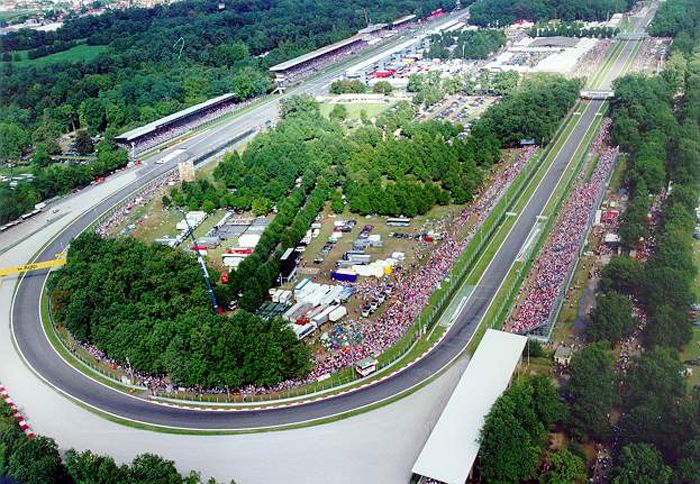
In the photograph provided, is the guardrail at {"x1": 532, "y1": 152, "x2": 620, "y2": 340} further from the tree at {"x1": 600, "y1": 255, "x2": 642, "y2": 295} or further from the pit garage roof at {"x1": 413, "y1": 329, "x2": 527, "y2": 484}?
the pit garage roof at {"x1": 413, "y1": 329, "x2": 527, "y2": 484}

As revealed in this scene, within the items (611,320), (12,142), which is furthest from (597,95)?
(12,142)

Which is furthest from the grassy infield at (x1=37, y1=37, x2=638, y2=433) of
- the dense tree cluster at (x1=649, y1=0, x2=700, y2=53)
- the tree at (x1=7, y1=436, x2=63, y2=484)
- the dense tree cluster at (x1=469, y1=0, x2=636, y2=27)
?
the dense tree cluster at (x1=469, y1=0, x2=636, y2=27)

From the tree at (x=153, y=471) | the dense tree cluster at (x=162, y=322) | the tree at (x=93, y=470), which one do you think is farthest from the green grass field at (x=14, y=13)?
the tree at (x=153, y=471)

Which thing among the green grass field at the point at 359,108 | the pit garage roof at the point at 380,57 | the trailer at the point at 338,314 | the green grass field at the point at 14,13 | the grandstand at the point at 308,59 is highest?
the green grass field at the point at 14,13

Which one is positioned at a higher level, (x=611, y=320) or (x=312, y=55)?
(x=611, y=320)

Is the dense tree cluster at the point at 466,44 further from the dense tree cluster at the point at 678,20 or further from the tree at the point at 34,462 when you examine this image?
the tree at the point at 34,462

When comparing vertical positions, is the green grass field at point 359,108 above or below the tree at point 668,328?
below

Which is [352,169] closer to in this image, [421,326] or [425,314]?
[425,314]
